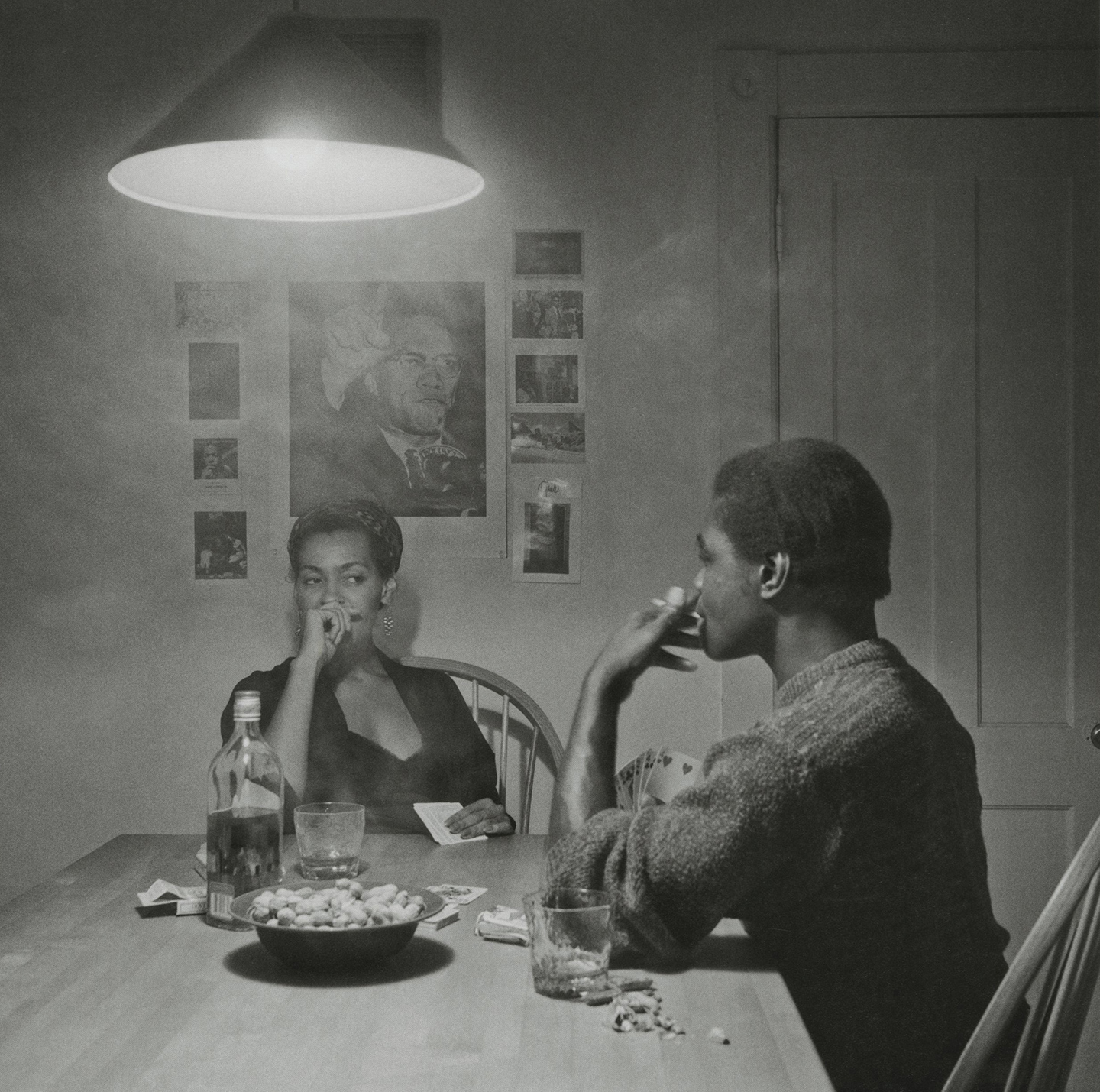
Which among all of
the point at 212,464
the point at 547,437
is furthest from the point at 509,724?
the point at 212,464

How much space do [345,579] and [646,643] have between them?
1149mm

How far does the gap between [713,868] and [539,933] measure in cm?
18

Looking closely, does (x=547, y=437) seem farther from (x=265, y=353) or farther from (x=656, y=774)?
(x=656, y=774)

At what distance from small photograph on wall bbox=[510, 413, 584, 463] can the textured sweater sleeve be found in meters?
1.41

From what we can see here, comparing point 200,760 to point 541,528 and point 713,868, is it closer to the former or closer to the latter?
point 541,528

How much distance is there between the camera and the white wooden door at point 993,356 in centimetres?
264

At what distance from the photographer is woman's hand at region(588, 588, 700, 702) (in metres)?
1.66

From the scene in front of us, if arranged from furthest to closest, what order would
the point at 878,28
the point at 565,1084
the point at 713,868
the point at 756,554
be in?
the point at 878,28 → the point at 756,554 → the point at 713,868 → the point at 565,1084

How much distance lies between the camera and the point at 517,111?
2668mm

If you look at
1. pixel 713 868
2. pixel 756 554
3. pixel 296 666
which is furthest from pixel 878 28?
pixel 713 868

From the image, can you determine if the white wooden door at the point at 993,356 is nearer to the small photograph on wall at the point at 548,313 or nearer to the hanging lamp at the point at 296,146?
the small photograph on wall at the point at 548,313

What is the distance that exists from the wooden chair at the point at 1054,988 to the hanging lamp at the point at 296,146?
3.32 ft

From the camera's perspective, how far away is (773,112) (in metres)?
2.63

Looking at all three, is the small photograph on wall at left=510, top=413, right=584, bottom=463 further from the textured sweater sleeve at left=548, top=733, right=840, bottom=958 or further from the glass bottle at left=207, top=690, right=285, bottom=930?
the textured sweater sleeve at left=548, top=733, right=840, bottom=958
